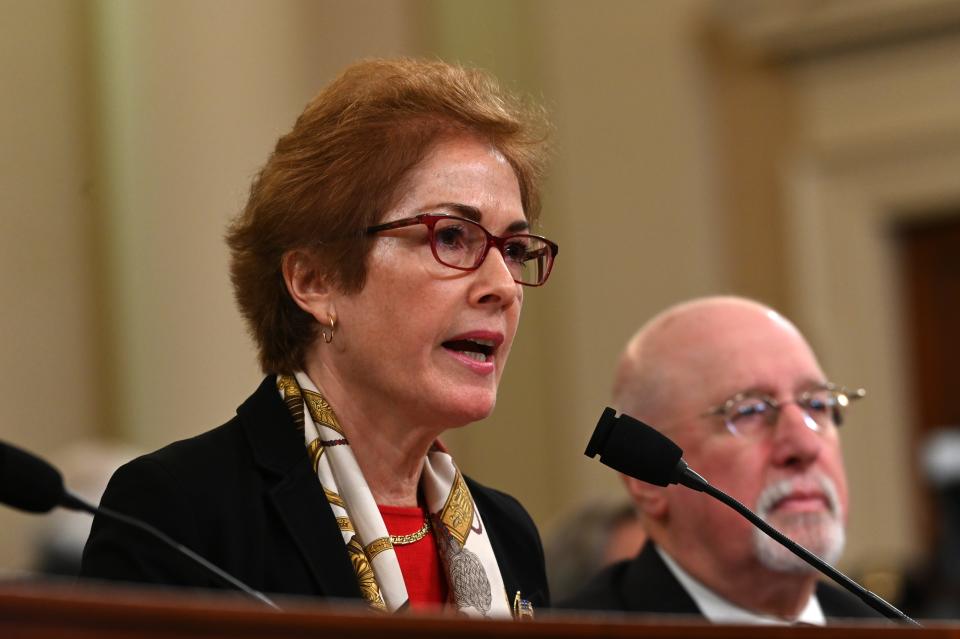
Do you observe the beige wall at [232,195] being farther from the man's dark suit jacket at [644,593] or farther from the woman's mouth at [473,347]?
the woman's mouth at [473,347]

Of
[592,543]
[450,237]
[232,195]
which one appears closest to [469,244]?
[450,237]

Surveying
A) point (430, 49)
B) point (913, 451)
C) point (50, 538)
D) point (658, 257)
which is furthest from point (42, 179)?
point (913, 451)

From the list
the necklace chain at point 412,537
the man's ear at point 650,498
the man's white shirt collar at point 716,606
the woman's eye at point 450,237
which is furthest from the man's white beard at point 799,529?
the woman's eye at point 450,237

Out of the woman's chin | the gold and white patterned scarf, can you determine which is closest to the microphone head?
the woman's chin

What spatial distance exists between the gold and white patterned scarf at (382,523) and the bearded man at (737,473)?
0.68 metres

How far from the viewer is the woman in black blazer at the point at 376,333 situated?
2.07 metres

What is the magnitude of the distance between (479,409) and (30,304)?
347 cm

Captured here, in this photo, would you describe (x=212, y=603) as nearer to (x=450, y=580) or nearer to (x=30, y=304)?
(x=450, y=580)

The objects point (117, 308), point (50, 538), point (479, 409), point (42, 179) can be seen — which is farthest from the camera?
point (117, 308)

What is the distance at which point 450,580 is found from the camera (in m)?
2.21

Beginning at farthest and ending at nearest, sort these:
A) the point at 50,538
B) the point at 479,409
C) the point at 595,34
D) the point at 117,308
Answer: the point at 595,34
the point at 117,308
the point at 50,538
the point at 479,409

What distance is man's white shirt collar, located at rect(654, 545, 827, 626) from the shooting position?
2.97m

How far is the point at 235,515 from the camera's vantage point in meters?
2.00

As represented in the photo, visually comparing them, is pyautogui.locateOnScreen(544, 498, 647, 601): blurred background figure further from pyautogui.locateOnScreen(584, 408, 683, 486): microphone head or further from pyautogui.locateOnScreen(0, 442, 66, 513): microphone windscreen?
pyautogui.locateOnScreen(0, 442, 66, 513): microphone windscreen
